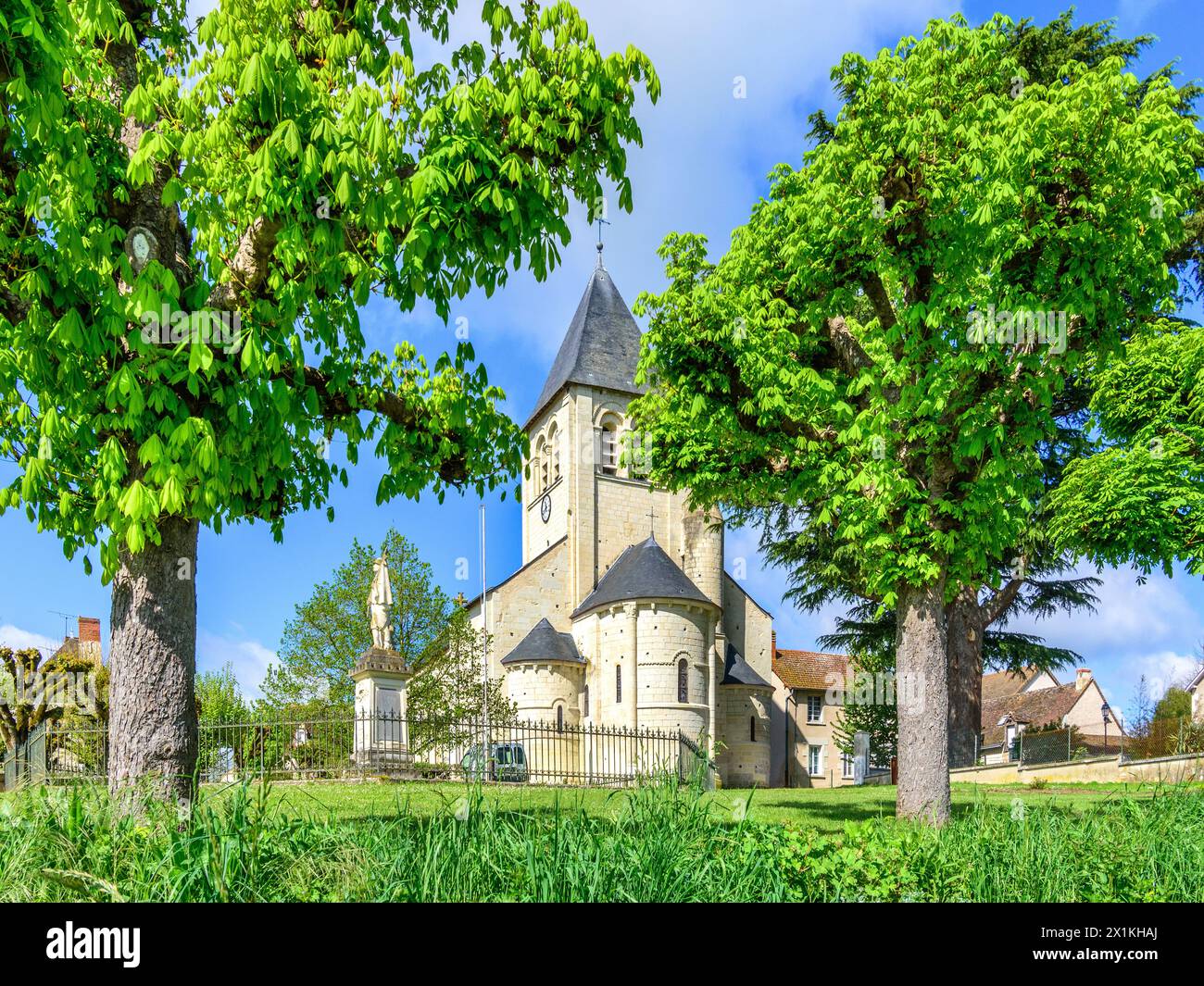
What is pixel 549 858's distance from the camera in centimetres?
506

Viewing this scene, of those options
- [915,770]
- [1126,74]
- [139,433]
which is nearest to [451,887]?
[139,433]

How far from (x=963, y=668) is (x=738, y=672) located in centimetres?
1359

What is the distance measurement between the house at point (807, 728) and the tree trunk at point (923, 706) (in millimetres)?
34737

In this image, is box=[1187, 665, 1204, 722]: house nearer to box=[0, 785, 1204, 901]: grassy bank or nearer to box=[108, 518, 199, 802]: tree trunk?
box=[0, 785, 1204, 901]: grassy bank

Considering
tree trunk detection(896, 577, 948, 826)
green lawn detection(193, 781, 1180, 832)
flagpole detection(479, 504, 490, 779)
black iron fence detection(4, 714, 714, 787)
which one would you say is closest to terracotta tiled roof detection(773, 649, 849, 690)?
flagpole detection(479, 504, 490, 779)

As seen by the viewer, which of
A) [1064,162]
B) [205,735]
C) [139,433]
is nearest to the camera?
[139,433]

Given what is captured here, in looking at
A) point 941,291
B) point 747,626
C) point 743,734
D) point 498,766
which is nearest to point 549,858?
point 498,766

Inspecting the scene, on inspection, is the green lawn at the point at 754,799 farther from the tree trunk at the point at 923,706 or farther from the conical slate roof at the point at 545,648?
the conical slate roof at the point at 545,648

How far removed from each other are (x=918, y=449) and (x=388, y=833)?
25.9 ft

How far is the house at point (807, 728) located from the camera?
4500 cm

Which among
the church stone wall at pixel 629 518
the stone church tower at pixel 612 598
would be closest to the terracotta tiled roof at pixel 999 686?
the stone church tower at pixel 612 598

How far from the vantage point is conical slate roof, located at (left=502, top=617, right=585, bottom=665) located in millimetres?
34594
